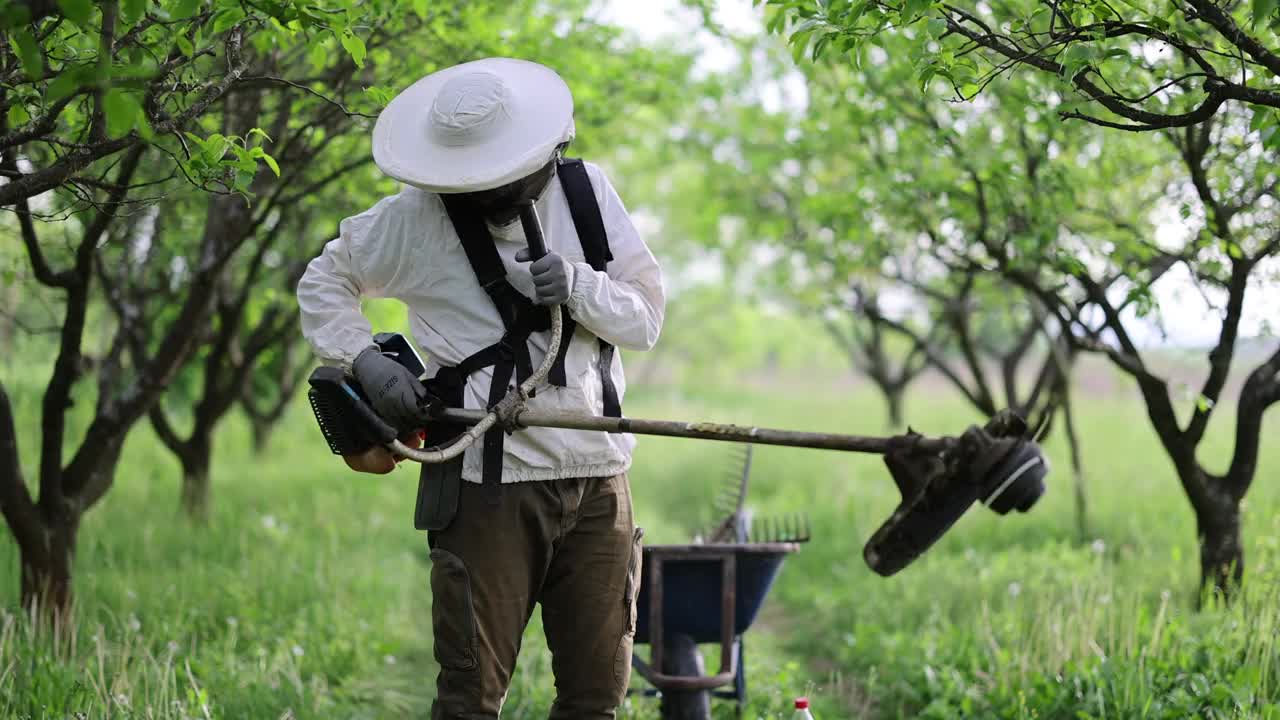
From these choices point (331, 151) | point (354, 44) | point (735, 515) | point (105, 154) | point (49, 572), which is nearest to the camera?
point (105, 154)

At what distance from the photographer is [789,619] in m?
7.17

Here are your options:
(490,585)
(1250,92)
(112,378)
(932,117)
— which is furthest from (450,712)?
(932,117)

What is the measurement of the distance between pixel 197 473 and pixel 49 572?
315cm

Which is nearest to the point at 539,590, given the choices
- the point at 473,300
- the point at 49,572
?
the point at 473,300

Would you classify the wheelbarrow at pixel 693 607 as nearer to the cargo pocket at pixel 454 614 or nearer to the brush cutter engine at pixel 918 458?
the cargo pocket at pixel 454 614

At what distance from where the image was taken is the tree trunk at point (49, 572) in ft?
15.8

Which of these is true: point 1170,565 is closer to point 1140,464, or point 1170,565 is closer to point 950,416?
point 1140,464

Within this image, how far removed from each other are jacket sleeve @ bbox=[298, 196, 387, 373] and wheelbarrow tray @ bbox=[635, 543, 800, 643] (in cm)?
135

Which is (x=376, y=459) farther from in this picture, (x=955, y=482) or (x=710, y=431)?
(x=955, y=482)

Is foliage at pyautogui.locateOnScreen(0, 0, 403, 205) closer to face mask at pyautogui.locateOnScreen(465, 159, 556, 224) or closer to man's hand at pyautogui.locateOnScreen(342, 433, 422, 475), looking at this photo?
face mask at pyautogui.locateOnScreen(465, 159, 556, 224)

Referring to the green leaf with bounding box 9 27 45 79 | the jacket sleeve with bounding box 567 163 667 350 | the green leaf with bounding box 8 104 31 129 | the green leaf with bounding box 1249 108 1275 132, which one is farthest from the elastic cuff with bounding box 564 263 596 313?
the green leaf with bounding box 1249 108 1275 132

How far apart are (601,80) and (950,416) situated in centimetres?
1252

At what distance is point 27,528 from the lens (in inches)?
189

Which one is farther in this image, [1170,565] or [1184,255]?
[1170,565]
